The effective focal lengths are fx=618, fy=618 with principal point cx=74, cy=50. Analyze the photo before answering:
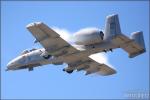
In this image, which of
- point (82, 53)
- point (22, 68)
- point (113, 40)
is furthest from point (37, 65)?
point (113, 40)

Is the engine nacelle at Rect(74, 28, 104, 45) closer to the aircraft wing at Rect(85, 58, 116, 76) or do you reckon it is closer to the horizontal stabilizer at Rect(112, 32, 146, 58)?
the horizontal stabilizer at Rect(112, 32, 146, 58)

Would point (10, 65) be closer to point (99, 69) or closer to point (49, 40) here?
point (49, 40)

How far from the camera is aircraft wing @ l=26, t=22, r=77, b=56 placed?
231 ft

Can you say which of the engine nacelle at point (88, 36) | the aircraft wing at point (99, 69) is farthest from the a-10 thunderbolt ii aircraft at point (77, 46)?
the aircraft wing at point (99, 69)

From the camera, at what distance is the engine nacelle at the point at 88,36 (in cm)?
7119

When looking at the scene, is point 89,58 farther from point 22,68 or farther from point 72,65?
point 22,68

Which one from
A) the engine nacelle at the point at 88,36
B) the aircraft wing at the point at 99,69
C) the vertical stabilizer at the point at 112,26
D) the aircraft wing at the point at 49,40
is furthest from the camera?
the aircraft wing at the point at 99,69

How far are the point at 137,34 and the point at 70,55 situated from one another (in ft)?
28.2

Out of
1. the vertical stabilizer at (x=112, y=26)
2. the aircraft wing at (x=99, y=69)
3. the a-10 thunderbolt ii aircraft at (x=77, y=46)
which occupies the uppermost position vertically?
the vertical stabilizer at (x=112, y=26)

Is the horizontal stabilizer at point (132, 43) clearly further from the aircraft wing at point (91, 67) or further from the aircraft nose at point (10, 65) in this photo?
the aircraft nose at point (10, 65)

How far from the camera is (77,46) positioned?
246 feet

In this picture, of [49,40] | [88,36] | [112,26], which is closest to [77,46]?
[88,36]

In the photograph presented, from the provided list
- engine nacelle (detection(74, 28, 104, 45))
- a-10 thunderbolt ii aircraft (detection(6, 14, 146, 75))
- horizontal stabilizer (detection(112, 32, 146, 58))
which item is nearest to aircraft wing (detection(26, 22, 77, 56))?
a-10 thunderbolt ii aircraft (detection(6, 14, 146, 75))

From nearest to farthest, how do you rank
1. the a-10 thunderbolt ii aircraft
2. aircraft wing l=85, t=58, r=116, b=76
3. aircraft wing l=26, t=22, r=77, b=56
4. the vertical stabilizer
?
1. aircraft wing l=26, t=22, r=77, b=56
2. the vertical stabilizer
3. the a-10 thunderbolt ii aircraft
4. aircraft wing l=85, t=58, r=116, b=76
